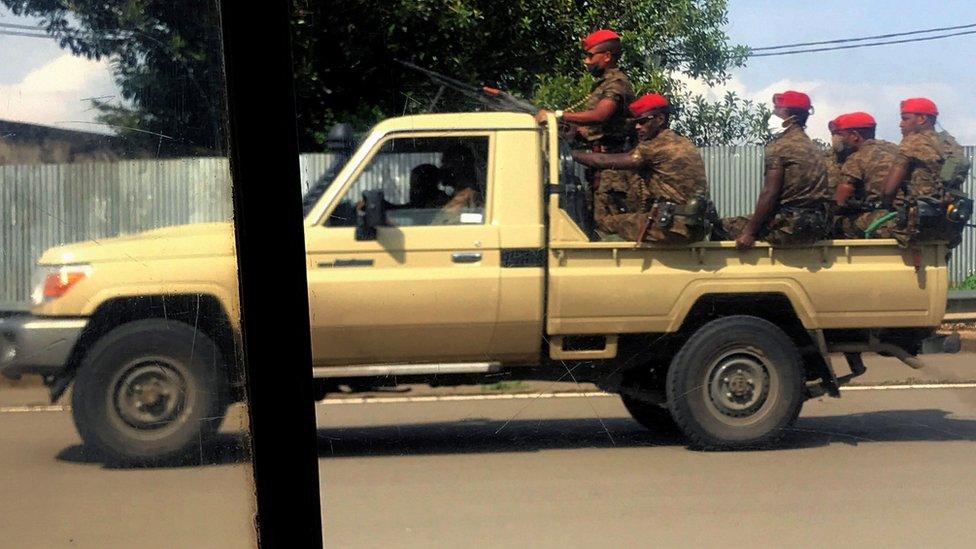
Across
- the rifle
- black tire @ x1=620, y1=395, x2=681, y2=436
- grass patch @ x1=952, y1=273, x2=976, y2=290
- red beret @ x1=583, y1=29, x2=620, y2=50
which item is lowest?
black tire @ x1=620, y1=395, x2=681, y2=436

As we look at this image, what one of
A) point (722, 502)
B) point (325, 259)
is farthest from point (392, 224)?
point (722, 502)

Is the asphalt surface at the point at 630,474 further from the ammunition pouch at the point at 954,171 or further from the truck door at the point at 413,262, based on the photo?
the ammunition pouch at the point at 954,171

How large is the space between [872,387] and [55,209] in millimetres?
2482

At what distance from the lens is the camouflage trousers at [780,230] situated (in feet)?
10.5

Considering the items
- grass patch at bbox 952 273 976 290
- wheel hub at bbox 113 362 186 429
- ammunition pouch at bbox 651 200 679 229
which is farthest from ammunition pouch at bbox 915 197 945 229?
wheel hub at bbox 113 362 186 429

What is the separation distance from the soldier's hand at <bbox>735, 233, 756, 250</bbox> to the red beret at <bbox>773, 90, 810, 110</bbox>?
2.51 ft

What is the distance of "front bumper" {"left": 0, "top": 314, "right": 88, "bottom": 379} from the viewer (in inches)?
66.1

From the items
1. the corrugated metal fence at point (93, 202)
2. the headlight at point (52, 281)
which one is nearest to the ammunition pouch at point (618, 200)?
the corrugated metal fence at point (93, 202)

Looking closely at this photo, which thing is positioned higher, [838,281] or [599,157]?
[599,157]

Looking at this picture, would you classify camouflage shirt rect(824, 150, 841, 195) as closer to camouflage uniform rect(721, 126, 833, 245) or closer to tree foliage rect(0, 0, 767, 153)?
camouflage uniform rect(721, 126, 833, 245)

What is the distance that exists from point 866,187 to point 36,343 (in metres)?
2.30

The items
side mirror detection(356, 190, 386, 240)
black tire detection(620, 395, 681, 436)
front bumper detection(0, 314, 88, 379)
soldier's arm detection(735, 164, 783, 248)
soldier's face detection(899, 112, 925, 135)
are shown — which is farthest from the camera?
side mirror detection(356, 190, 386, 240)

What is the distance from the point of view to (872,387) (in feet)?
10.7

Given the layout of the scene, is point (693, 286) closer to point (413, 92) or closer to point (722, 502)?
point (722, 502)
